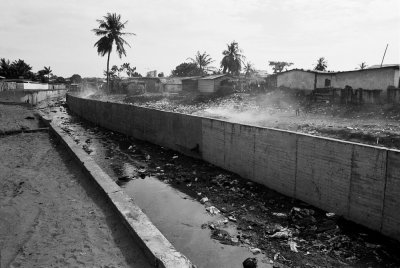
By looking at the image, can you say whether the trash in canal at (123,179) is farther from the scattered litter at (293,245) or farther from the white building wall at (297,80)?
the white building wall at (297,80)

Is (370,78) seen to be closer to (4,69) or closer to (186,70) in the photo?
(186,70)

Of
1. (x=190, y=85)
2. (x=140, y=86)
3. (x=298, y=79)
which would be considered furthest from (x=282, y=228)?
(x=140, y=86)

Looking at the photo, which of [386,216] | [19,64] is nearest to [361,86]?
[386,216]

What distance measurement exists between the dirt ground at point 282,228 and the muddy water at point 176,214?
0.58 feet

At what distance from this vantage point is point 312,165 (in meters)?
6.37

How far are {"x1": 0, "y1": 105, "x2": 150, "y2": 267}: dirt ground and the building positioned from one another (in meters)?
17.3

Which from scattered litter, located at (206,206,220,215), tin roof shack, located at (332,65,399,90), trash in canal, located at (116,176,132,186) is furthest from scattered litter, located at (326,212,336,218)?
tin roof shack, located at (332,65,399,90)

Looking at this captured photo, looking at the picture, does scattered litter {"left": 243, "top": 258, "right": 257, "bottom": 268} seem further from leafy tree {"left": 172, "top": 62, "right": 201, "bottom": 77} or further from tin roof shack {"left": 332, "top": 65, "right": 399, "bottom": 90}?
leafy tree {"left": 172, "top": 62, "right": 201, "bottom": 77}

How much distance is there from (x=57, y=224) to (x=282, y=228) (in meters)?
3.77

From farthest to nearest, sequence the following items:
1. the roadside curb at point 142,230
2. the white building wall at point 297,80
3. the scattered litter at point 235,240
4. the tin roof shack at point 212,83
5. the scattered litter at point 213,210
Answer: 1. the tin roof shack at point 212,83
2. the white building wall at point 297,80
3. the scattered litter at point 213,210
4. the scattered litter at point 235,240
5. the roadside curb at point 142,230

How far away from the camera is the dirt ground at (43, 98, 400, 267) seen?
15.5 ft

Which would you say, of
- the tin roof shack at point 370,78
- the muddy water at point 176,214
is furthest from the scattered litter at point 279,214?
the tin roof shack at point 370,78

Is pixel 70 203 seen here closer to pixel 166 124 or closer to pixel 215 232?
pixel 215 232

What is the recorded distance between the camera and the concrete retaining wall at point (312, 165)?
5.13 metres
